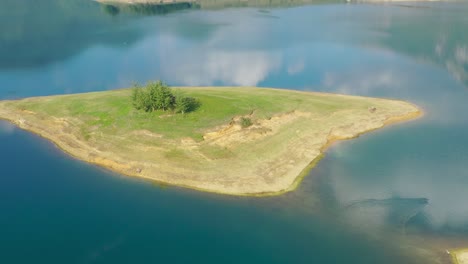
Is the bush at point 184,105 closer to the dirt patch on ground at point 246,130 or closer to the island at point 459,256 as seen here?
the dirt patch on ground at point 246,130

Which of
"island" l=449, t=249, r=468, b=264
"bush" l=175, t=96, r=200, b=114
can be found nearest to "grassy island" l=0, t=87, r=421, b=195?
"bush" l=175, t=96, r=200, b=114

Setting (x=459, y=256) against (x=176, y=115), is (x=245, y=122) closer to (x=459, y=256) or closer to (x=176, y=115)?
(x=176, y=115)

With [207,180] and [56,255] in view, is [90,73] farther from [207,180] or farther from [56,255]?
[56,255]

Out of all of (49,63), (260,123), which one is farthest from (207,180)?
(49,63)

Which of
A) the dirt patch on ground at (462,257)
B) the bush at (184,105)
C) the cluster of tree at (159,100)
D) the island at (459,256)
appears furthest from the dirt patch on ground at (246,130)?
the dirt patch on ground at (462,257)

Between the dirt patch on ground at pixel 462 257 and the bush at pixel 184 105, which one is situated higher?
the bush at pixel 184 105

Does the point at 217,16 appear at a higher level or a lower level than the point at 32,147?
higher

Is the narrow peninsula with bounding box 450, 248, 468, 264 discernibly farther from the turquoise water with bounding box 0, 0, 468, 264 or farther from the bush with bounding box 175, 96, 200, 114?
the bush with bounding box 175, 96, 200, 114
